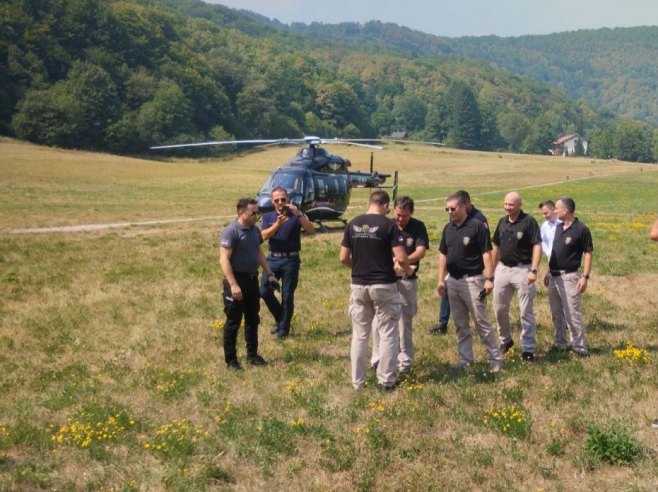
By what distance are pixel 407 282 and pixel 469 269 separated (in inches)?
33.2

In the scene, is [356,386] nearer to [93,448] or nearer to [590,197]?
[93,448]

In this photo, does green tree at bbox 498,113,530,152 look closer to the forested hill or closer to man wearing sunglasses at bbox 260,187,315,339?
the forested hill

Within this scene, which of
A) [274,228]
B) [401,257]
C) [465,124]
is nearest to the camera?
[401,257]

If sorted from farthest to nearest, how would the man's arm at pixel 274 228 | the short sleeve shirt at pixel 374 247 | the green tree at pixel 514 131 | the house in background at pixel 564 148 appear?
the green tree at pixel 514 131 → the house in background at pixel 564 148 → the man's arm at pixel 274 228 → the short sleeve shirt at pixel 374 247

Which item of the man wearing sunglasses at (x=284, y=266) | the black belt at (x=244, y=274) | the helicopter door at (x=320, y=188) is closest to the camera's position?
the black belt at (x=244, y=274)

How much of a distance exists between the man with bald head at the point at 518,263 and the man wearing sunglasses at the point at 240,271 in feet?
10.2

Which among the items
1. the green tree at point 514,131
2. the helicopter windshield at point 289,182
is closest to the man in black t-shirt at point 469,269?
the helicopter windshield at point 289,182

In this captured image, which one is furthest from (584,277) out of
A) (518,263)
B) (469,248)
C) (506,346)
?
(469,248)

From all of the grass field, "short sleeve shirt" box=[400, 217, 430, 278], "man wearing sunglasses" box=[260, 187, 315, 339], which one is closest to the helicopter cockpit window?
the grass field

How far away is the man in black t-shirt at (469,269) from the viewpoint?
832 centimetres

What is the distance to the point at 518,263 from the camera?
29.8ft

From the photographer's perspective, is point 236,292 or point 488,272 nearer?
point 488,272

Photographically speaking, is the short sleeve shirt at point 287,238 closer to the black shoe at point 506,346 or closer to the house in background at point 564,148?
the black shoe at point 506,346

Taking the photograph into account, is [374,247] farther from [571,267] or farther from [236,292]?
[571,267]
